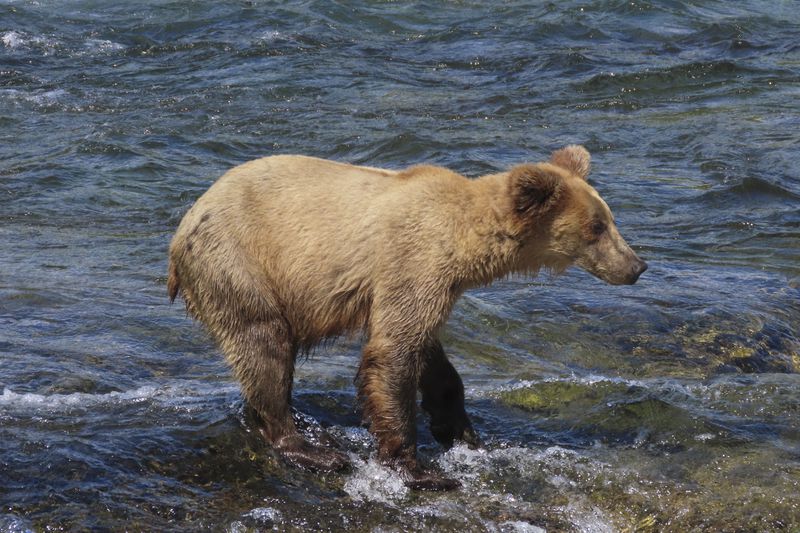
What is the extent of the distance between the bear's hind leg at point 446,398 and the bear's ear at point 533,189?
0.91 m

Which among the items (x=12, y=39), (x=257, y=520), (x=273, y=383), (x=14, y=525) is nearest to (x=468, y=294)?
(x=273, y=383)

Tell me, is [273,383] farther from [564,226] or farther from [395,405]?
[564,226]

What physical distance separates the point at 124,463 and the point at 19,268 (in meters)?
3.88

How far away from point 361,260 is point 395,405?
29.4 inches

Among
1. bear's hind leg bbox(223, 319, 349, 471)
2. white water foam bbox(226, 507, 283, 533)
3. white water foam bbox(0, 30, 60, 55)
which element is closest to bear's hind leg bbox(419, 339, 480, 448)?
bear's hind leg bbox(223, 319, 349, 471)

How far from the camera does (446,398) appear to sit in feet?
21.0

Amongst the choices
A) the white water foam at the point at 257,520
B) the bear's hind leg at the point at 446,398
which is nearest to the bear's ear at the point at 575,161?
the bear's hind leg at the point at 446,398

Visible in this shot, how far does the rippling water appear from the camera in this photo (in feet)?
18.8

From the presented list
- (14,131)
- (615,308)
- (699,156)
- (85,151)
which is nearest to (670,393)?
(615,308)

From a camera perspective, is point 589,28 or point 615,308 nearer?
point 615,308

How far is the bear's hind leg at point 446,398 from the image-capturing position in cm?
639

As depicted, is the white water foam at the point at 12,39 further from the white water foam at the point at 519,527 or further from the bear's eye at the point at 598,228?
the white water foam at the point at 519,527

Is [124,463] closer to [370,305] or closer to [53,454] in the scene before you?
[53,454]

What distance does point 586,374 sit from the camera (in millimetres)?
7641
